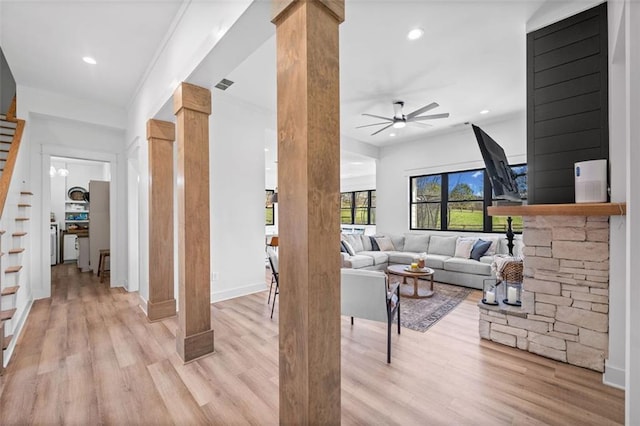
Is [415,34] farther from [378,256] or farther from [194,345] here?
[378,256]

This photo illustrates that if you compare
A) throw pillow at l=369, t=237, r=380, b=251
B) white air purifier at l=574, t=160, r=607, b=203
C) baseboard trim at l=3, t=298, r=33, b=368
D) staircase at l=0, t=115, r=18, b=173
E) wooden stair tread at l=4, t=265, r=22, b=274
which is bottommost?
baseboard trim at l=3, t=298, r=33, b=368

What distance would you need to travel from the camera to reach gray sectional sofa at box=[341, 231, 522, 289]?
15.5 ft

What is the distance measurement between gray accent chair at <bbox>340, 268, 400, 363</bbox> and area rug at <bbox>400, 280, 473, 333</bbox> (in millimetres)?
651

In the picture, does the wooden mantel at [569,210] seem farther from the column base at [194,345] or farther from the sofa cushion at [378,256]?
the sofa cushion at [378,256]

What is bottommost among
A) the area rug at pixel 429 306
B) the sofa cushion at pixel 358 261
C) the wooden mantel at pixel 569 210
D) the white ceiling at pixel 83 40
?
the area rug at pixel 429 306

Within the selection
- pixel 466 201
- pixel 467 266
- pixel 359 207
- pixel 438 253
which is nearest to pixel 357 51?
pixel 467 266

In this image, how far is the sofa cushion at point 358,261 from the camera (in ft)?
16.9

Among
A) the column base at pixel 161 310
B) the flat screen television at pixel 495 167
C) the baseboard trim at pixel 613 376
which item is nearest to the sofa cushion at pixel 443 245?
the flat screen television at pixel 495 167

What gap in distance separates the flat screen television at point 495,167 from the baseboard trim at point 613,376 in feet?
4.72

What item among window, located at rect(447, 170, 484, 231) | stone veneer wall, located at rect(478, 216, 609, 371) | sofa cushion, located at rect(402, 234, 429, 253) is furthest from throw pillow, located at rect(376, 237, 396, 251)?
stone veneer wall, located at rect(478, 216, 609, 371)

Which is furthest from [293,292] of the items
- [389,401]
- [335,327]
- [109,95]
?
[109,95]

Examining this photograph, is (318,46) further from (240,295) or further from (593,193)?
(240,295)

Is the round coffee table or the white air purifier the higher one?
the white air purifier

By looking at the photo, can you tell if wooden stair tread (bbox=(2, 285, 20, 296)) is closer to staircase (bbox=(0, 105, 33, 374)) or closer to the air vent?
staircase (bbox=(0, 105, 33, 374))
